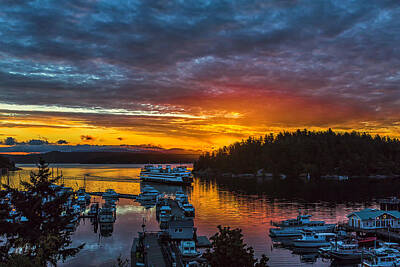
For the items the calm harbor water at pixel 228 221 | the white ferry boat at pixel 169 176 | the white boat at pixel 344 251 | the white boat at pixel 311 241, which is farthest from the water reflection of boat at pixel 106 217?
the white ferry boat at pixel 169 176

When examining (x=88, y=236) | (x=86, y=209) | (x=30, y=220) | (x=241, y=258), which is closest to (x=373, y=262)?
(x=241, y=258)

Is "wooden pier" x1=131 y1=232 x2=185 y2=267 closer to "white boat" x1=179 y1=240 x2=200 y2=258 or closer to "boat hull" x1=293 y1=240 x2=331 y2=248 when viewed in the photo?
"white boat" x1=179 y1=240 x2=200 y2=258

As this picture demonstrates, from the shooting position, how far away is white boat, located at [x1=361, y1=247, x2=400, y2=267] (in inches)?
1714

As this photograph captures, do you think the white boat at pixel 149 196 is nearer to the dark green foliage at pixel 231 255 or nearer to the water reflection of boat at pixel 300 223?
the water reflection of boat at pixel 300 223

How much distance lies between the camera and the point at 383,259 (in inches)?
1725

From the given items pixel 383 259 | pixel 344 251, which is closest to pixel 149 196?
pixel 344 251

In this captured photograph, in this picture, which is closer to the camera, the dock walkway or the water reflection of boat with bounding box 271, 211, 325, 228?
the dock walkway

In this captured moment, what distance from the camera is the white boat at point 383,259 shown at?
43.5 m

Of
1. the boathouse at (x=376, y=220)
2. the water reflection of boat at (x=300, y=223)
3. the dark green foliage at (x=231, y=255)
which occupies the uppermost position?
the dark green foliage at (x=231, y=255)

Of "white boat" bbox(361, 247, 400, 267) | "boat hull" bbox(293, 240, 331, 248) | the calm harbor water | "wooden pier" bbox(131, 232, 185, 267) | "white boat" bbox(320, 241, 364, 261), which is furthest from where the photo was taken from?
"boat hull" bbox(293, 240, 331, 248)

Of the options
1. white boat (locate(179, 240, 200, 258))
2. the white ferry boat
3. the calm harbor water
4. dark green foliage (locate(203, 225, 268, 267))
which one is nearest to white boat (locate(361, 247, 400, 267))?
the calm harbor water

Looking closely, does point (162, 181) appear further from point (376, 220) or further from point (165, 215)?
point (376, 220)

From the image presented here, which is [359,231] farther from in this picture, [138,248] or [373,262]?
[138,248]

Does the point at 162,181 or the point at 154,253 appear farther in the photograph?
the point at 162,181
